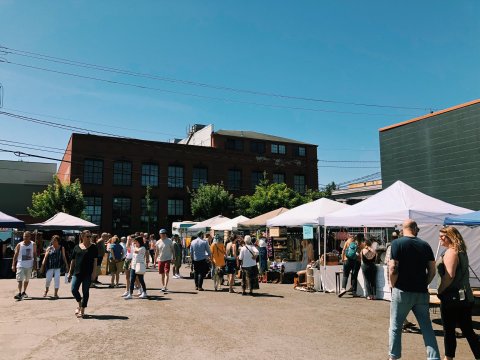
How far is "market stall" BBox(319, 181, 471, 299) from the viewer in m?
10.6

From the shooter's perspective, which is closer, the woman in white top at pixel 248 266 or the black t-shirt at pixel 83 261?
the black t-shirt at pixel 83 261

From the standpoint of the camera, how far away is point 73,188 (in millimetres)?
36656

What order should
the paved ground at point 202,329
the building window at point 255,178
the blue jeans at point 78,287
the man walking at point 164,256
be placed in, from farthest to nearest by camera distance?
the building window at point 255,178 → the man walking at point 164,256 → the blue jeans at point 78,287 → the paved ground at point 202,329

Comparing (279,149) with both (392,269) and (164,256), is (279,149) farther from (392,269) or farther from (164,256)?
(392,269)

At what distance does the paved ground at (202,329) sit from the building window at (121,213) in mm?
32973

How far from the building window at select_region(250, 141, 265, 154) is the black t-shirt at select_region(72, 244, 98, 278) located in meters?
43.5

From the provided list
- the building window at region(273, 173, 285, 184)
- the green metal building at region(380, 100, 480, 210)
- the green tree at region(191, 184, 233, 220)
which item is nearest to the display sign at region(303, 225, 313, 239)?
the green metal building at region(380, 100, 480, 210)

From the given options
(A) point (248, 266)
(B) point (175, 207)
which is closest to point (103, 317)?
(A) point (248, 266)

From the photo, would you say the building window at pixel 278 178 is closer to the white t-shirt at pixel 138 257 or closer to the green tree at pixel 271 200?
the green tree at pixel 271 200

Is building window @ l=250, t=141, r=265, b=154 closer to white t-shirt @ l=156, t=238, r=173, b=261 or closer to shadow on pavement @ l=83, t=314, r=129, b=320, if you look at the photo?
white t-shirt @ l=156, t=238, r=173, b=261

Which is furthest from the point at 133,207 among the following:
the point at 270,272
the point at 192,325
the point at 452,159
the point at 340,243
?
the point at 192,325

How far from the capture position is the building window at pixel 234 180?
165 feet

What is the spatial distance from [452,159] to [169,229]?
3484 centimetres

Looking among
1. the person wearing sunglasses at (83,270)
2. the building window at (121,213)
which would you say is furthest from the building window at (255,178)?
the person wearing sunglasses at (83,270)
